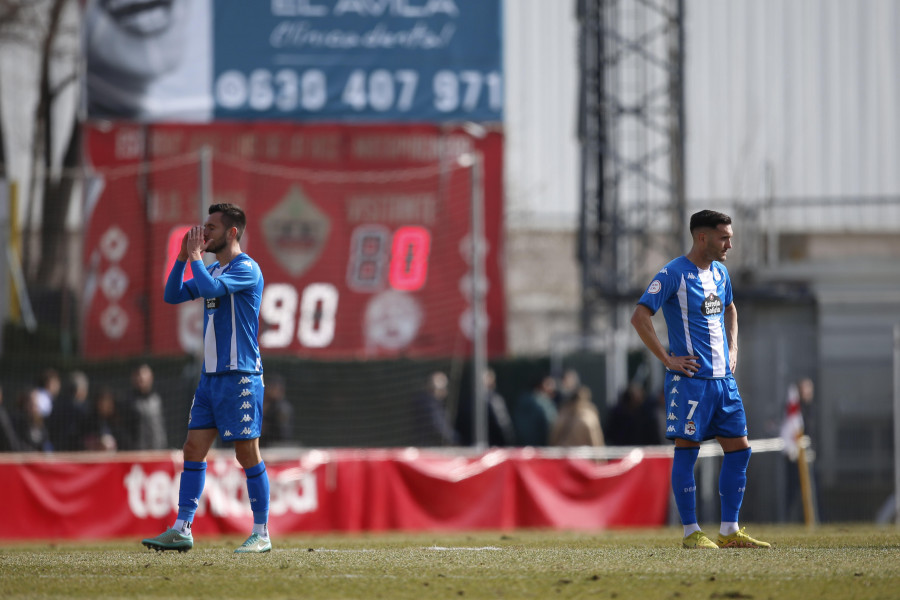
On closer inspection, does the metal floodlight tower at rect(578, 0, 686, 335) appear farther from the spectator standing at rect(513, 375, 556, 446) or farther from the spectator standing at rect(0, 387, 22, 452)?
the spectator standing at rect(0, 387, 22, 452)

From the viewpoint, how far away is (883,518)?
16938mm

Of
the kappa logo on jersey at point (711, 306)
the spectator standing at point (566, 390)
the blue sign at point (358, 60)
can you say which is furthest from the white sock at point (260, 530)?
the blue sign at point (358, 60)

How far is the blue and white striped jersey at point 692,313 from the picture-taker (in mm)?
8234

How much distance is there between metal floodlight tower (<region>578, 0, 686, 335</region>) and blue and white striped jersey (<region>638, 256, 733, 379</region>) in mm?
12398

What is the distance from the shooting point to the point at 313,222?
2108 cm

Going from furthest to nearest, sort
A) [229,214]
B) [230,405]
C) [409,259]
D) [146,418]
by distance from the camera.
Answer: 1. [409,259]
2. [146,418]
3. [229,214]
4. [230,405]

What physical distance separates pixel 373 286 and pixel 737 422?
12.2 metres

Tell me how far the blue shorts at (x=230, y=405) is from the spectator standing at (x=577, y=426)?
29.8ft

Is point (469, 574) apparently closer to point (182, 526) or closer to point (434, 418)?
point (182, 526)

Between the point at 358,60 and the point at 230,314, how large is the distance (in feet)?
47.9

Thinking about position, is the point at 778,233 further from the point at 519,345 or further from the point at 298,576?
the point at 298,576

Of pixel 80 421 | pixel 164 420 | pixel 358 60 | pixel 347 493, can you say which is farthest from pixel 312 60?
pixel 347 493

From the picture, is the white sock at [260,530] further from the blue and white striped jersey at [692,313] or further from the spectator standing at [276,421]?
the spectator standing at [276,421]

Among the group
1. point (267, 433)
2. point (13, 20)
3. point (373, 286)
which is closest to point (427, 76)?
point (373, 286)
